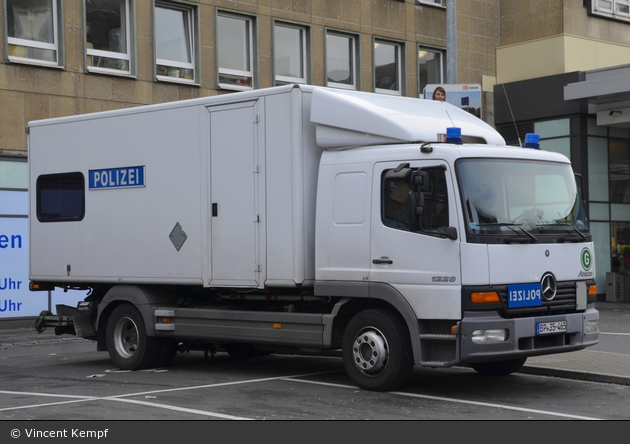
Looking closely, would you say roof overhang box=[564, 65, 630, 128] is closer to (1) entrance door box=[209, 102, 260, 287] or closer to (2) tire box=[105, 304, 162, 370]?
(1) entrance door box=[209, 102, 260, 287]

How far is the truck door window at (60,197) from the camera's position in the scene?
13312mm

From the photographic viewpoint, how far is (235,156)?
11.5 m

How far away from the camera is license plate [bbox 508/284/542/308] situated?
970 cm

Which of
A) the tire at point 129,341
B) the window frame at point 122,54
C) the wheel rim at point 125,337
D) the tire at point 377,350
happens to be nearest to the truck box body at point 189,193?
the tire at point 129,341

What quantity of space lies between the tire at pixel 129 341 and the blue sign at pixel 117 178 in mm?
1553

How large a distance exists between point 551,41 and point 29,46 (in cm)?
1378

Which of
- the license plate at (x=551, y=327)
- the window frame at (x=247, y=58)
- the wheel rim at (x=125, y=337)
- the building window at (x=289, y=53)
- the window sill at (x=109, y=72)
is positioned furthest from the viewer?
the building window at (x=289, y=53)

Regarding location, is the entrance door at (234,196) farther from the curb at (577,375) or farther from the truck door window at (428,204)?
the curb at (577,375)

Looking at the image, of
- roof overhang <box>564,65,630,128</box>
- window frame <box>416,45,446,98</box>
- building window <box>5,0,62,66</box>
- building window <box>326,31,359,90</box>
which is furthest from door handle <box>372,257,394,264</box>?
window frame <box>416,45,446,98</box>

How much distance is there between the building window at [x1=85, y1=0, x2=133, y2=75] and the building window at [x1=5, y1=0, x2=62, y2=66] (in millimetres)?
709

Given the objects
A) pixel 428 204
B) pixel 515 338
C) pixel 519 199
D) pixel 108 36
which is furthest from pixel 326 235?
pixel 108 36

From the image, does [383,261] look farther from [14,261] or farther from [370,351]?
[14,261]

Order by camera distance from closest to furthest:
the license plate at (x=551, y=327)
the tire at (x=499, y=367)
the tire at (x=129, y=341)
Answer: the license plate at (x=551, y=327) → the tire at (x=499, y=367) → the tire at (x=129, y=341)

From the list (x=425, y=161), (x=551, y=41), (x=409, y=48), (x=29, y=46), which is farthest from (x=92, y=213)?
(x=551, y=41)
